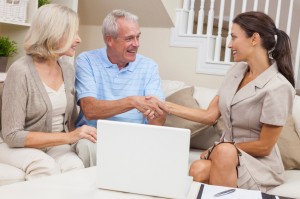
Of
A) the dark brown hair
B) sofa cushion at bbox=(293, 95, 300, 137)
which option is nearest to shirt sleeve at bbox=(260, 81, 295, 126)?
the dark brown hair

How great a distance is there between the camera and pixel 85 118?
241cm

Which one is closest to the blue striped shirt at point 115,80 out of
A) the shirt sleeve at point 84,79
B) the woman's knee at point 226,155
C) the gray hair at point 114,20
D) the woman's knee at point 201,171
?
the shirt sleeve at point 84,79

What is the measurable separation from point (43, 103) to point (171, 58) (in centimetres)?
157

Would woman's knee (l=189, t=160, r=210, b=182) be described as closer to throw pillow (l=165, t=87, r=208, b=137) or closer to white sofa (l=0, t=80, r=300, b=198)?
white sofa (l=0, t=80, r=300, b=198)

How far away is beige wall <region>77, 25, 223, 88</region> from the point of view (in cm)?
330

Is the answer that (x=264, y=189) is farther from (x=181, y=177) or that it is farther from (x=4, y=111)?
(x=4, y=111)

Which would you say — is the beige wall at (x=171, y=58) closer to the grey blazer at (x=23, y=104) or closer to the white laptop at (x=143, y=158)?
the grey blazer at (x=23, y=104)

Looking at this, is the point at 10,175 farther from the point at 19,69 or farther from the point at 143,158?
the point at 143,158

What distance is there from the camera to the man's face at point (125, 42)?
2463mm

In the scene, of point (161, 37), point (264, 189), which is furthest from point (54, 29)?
point (161, 37)

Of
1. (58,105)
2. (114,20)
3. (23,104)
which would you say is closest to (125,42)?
(114,20)

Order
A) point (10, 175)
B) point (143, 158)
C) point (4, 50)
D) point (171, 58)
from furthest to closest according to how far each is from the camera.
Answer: point (171, 58)
point (4, 50)
point (10, 175)
point (143, 158)

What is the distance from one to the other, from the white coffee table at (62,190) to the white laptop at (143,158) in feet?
0.13

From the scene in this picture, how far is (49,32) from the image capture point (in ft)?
6.77
